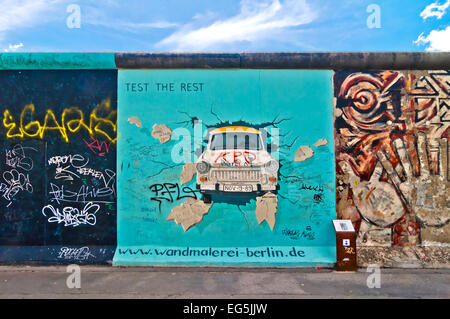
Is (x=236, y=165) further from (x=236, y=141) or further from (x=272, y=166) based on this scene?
(x=272, y=166)

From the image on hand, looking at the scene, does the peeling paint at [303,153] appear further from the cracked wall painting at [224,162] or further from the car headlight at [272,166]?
the car headlight at [272,166]

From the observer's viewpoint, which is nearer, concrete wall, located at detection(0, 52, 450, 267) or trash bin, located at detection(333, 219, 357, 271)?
trash bin, located at detection(333, 219, 357, 271)

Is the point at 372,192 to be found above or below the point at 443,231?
above

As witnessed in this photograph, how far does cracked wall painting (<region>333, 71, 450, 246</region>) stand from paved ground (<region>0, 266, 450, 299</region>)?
97 centimetres

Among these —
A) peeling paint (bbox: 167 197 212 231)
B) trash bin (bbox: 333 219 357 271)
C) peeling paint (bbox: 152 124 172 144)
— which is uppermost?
peeling paint (bbox: 152 124 172 144)

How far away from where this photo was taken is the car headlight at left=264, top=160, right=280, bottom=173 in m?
6.38

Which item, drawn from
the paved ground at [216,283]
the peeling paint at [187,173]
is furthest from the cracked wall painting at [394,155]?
the peeling paint at [187,173]

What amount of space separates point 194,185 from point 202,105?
1771mm

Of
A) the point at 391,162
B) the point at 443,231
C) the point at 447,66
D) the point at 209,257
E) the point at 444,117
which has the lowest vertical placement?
the point at 209,257

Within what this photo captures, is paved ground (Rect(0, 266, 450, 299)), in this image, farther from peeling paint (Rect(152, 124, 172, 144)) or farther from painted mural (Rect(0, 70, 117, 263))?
peeling paint (Rect(152, 124, 172, 144))

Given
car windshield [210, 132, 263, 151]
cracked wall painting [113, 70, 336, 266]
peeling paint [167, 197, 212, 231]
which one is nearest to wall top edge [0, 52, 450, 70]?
cracked wall painting [113, 70, 336, 266]

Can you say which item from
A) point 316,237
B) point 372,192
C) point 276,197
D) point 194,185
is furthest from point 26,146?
point 372,192

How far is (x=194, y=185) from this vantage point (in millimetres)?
6430

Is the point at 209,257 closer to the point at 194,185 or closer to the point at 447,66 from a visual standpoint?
the point at 194,185
